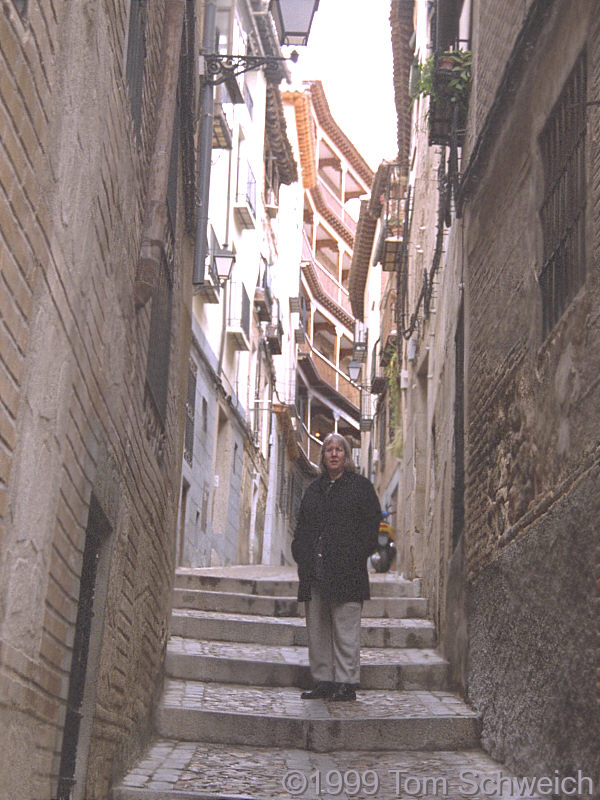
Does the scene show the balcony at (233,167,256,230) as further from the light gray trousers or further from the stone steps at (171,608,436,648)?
the light gray trousers

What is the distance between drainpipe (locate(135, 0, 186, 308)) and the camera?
535 cm

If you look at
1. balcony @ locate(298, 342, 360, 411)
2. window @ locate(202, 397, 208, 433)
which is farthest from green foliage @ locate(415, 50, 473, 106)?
balcony @ locate(298, 342, 360, 411)

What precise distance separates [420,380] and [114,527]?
10528 mm

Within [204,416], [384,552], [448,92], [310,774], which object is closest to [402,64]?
[204,416]

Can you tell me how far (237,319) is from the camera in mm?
20922

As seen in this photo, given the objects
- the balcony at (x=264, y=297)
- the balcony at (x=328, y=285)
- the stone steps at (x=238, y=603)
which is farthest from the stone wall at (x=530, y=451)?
the balcony at (x=328, y=285)

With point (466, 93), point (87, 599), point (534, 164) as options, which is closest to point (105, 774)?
point (87, 599)

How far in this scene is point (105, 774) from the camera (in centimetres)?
498

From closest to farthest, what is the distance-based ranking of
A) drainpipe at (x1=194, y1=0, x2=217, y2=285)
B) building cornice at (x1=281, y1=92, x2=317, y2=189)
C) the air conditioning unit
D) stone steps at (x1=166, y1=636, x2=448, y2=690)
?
stone steps at (x1=166, y1=636, x2=448, y2=690) → drainpipe at (x1=194, y1=0, x2=217, y2=285) → the air conditioning unit → building cornice at (x1=281, y1=92, x2=317, y2=189)

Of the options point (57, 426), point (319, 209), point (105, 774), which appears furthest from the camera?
point (319, 209)

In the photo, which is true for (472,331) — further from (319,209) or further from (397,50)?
(319,209)

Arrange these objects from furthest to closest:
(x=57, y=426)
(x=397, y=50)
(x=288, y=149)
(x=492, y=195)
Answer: (x=288, y=149) < (x=397, y=50) < (x=492, y=195) < (x=57, y=426)

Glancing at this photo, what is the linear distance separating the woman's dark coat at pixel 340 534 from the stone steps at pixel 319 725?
77cm

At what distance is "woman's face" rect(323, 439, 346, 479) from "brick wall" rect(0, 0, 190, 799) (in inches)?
93.4
